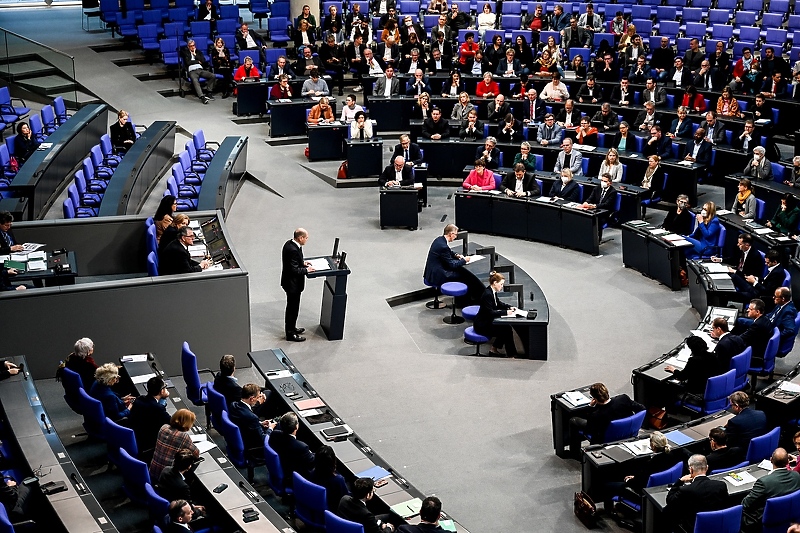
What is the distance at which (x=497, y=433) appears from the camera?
11828 mm

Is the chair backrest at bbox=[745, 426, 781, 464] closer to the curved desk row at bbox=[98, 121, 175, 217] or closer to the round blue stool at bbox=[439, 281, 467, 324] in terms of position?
the round blue stool at bbox=[439, 281, 467, 324]

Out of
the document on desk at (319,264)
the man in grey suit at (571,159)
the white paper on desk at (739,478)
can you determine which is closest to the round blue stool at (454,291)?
the document on desk at (319,264)

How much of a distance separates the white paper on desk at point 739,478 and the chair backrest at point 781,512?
0.55 metres

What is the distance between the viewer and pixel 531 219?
17.7m

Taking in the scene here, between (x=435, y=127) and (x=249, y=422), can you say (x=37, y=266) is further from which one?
(x=435, y=127)

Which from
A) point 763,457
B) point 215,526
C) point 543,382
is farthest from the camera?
point 543,382

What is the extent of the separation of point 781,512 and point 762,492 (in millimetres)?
226

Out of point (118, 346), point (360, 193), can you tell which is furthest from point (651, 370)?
point (360, 193)

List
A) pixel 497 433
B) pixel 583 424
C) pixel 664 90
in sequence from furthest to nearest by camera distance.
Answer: pixel 664 90
pixel 497 433
pixel 583 424

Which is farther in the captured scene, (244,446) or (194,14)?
(194,14)

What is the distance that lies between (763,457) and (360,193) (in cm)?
1145

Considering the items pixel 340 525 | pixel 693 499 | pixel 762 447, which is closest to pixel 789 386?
pixel 762 447

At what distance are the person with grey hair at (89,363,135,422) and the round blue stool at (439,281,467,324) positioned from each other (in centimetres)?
542

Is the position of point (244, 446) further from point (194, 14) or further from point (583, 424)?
point (194, 14)
